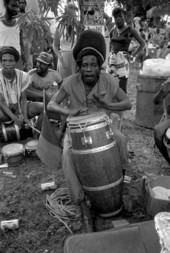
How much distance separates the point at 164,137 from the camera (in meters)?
3.21

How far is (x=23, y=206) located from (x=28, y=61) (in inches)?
139

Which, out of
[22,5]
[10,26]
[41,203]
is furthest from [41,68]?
[41,203]

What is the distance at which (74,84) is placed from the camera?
2.95 metres

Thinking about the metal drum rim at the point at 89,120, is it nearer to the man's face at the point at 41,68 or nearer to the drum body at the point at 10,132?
the drum body at the point at 10,132

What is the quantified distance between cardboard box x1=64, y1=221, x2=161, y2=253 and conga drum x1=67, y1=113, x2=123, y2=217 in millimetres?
815

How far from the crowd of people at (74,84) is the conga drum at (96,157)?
229 mm

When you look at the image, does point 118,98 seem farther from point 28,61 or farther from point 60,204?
point 28,61

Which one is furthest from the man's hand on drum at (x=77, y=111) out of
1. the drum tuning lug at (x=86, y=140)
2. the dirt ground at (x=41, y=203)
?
the dirt ground at (x=41, y=203)

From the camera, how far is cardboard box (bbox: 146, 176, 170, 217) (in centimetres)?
252

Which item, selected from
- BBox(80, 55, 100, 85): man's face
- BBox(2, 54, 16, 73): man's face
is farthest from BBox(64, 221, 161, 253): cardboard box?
BBox(2, 54, 16, 73): man's face

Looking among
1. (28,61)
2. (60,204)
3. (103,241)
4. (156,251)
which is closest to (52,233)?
(60,204)

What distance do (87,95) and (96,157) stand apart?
89 centimetres

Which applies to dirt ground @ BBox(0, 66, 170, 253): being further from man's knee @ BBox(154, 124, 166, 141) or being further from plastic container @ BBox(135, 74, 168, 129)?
plastic container @ BBox(135, 74, 168, 129)

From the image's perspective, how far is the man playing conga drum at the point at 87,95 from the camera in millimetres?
2619
